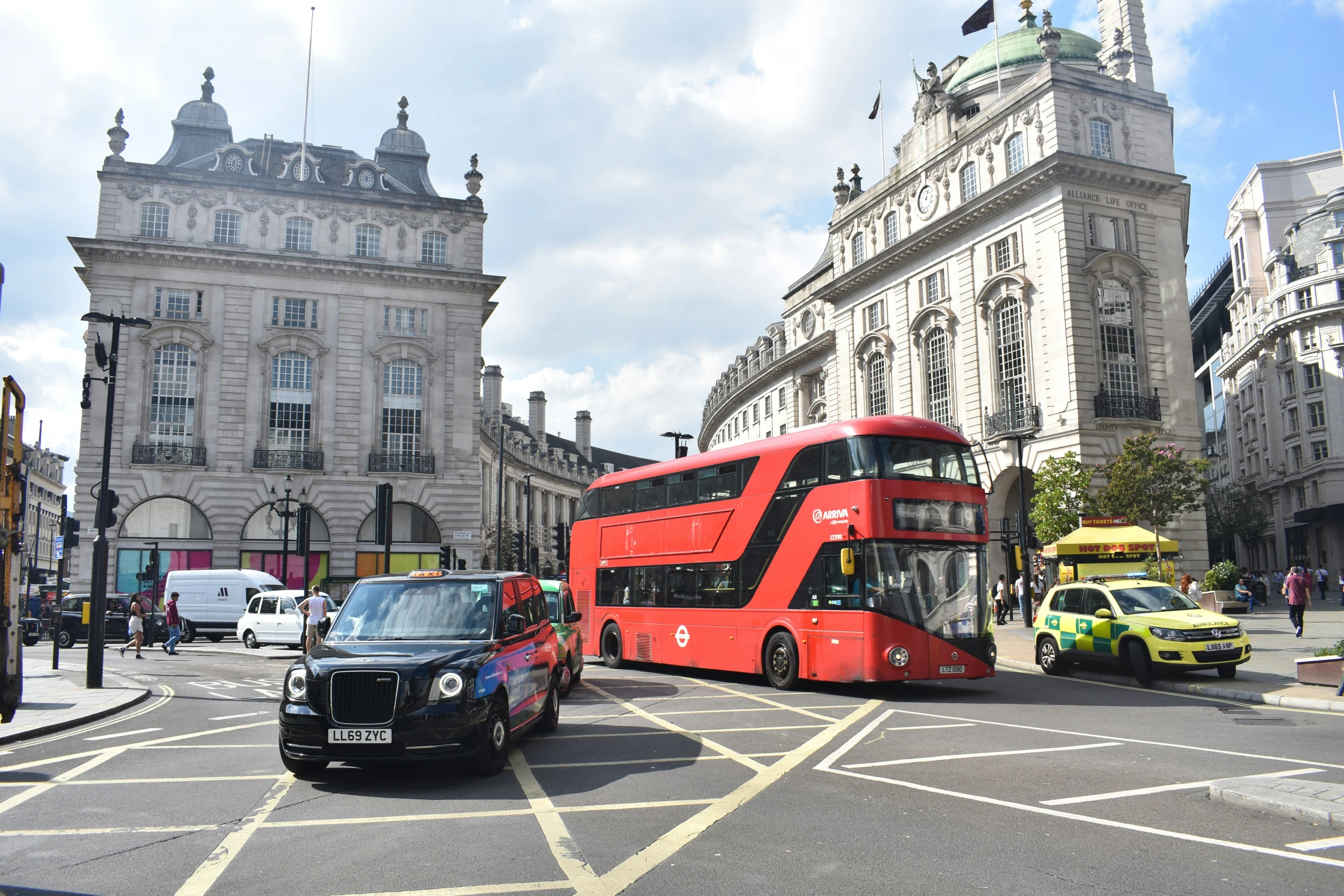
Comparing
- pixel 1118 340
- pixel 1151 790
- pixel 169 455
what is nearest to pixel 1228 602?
pixel 1118 340

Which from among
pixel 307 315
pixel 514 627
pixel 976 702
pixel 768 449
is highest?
pixel 307 315

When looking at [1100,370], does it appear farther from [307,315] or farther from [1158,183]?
[307,315]

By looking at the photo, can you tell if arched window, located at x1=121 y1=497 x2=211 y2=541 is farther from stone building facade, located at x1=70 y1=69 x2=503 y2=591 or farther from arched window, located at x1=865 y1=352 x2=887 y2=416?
arched window, located at x1=865 y1=352 x2=887 y2=416

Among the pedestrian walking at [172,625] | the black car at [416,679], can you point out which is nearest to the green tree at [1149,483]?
the black car at [416,679]

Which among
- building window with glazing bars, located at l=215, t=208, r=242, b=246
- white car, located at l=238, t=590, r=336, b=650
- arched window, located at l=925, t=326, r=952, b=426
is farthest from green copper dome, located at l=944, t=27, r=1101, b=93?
white car, located at l=238, t=590, r=336, b=650

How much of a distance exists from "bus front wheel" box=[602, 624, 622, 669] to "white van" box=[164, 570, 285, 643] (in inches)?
729

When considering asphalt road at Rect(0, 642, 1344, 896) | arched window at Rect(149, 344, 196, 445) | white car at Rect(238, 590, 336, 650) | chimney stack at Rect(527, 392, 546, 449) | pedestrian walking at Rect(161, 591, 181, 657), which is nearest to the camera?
asphalt road at Rect(0, 642, 1344, 896)

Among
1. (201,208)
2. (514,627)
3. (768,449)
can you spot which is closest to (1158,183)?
(768,449)

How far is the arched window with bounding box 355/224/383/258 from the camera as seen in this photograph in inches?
1912

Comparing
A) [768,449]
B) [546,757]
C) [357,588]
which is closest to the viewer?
[546,757]

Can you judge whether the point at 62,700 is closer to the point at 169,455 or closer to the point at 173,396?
the point at 169,455

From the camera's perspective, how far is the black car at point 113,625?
1217 inches

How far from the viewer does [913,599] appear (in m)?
14.9

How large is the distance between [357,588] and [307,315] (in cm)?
4090
